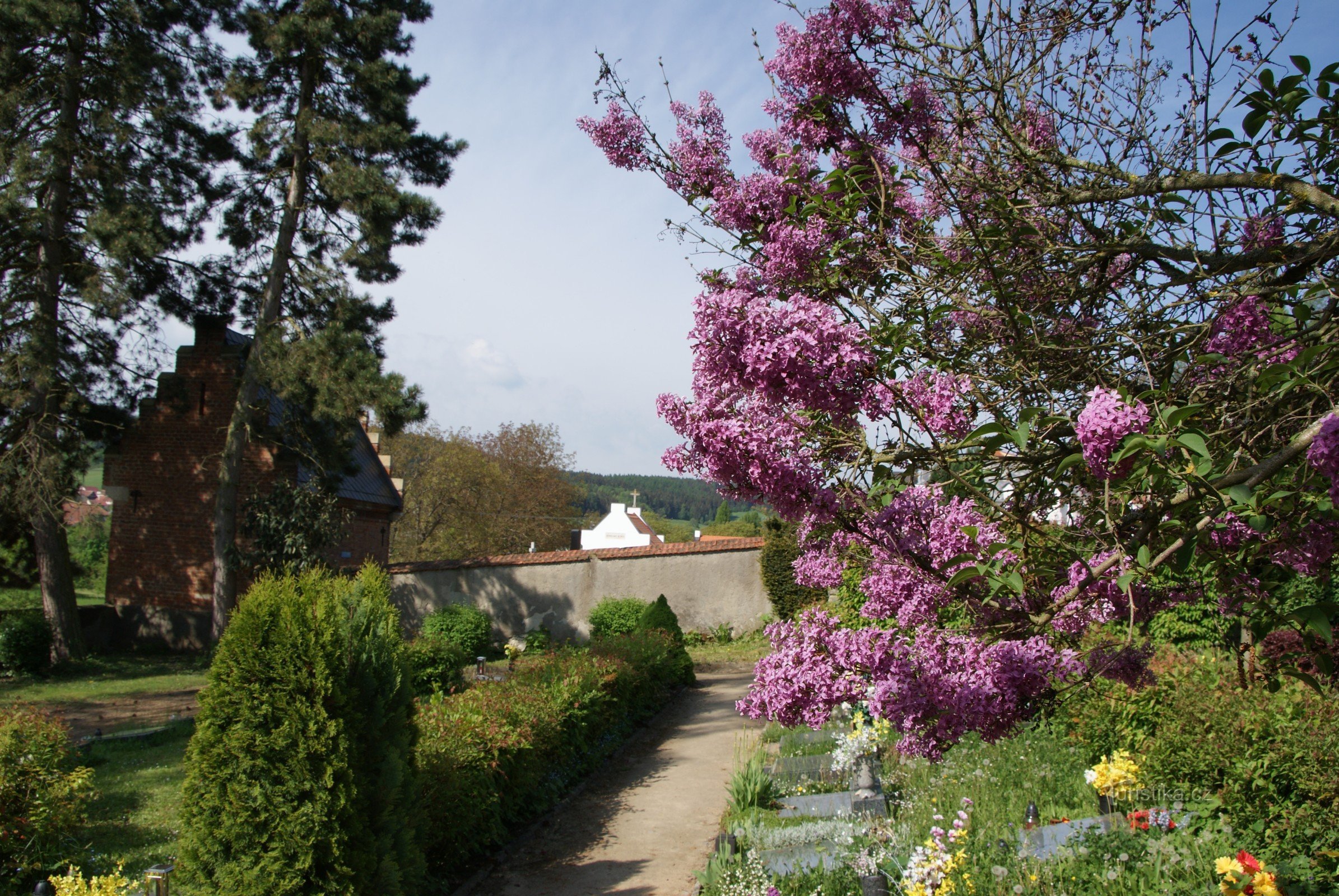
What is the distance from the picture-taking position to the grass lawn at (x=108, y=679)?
12461 millimetres

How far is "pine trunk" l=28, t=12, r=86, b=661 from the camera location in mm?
14102

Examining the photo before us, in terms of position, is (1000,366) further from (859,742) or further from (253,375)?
(253,375)

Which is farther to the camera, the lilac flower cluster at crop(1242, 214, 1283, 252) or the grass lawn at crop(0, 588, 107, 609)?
the grass lawn at crop(0, 588, 107, 609)

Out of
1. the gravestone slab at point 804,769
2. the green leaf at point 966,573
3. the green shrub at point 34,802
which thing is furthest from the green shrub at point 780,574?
the green leaf at point 966,573

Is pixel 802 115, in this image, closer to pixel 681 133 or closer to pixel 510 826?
pixel 681 133

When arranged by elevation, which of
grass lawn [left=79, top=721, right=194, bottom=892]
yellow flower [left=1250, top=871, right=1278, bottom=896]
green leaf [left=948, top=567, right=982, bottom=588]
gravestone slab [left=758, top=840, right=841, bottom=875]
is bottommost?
gravestone slab [left=758, top=840, right=841, bottom=875]

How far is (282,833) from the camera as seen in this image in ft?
12.8

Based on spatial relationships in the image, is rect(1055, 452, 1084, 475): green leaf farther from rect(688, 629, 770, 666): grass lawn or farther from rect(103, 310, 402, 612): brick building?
rect(103, 310, 402, 612): brick building

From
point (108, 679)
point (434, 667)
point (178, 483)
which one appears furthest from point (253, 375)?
point (434, 667)

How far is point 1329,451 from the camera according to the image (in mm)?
1325

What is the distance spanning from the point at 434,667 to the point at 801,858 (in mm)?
7768

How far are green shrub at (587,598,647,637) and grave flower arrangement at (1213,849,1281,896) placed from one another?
13.6m

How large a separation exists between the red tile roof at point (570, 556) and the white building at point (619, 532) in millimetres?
24548

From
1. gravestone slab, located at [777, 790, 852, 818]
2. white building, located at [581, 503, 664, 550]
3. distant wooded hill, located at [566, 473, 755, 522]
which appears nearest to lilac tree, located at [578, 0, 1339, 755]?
gravestone slab, located at [777, 790, 852, 818]
